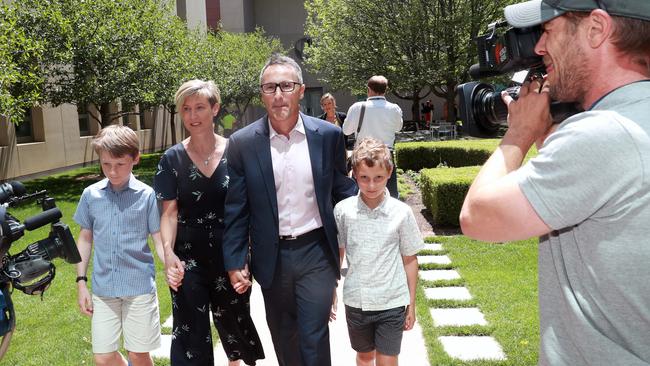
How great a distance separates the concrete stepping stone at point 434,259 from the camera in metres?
6.84

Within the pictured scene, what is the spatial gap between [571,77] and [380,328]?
2177mm

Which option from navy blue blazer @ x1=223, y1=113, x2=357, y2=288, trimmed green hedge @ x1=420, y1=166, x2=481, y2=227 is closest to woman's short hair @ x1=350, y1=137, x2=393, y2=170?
navy blue blazer @ x1=223, y1=113, x2=357, y2=288

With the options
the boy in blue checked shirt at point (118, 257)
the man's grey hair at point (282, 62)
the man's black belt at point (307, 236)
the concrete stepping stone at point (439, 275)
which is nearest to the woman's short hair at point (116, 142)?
the boy in blue checked shirt at point (118, 257)

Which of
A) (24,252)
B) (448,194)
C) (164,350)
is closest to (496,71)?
(24,252)

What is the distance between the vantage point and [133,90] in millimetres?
15586

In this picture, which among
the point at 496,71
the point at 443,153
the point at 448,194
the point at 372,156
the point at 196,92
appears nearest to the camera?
the point at 496,71

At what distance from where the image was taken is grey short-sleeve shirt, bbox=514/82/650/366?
1280 millimetres

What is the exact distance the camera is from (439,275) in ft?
20.8

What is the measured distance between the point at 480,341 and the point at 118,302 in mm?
2770

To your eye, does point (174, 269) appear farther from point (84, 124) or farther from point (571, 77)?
point (84, 124)

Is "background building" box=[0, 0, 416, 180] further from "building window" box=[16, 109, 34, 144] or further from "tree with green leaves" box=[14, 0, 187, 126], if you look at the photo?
"tree with green leaves" box=[14, 0, 187, 126]

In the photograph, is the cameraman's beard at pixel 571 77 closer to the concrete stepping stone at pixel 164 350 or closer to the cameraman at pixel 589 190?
the cameraman at pixel 589 190

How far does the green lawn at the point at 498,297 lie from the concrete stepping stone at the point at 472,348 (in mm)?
58

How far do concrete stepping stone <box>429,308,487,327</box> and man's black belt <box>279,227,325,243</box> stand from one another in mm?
2117
